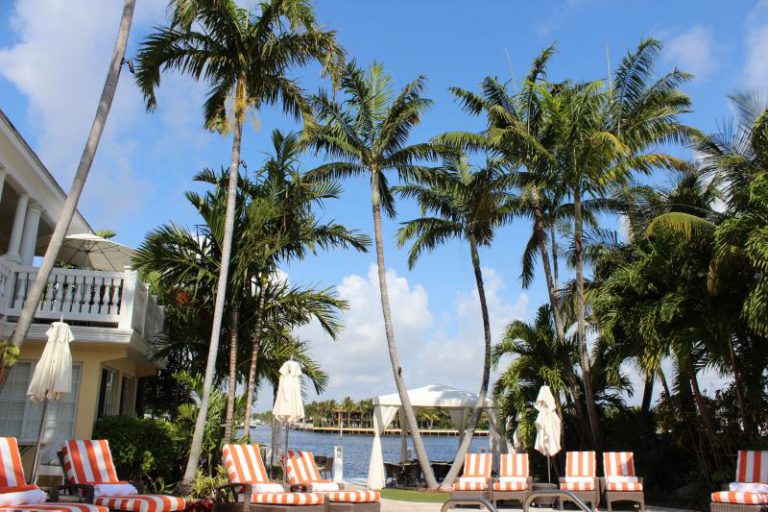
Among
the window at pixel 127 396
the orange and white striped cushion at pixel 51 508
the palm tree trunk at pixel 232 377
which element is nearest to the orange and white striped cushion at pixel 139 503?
the orange and white striped cushion at pixel 51 508

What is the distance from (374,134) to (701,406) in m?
9.47

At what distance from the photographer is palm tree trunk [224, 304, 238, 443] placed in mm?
12055

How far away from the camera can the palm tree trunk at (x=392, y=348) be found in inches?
615

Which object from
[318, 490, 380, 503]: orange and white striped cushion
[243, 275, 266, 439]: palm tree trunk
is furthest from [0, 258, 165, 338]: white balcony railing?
[318, 490, 380, 503]: orange and white striped cushion

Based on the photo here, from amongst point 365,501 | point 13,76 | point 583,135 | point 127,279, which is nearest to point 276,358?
point 127,279

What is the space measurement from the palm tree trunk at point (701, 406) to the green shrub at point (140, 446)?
959cm

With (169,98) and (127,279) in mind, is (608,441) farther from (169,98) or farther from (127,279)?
(169,98)

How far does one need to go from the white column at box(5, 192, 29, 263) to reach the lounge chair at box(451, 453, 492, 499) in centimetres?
891

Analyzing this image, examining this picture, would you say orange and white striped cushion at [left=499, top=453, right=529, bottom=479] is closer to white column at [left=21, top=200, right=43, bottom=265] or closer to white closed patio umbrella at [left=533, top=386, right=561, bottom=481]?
white closed patio umbrella at [left=533, top=386, right=561, bottom=481]

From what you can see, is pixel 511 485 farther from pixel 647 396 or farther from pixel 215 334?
pixel 647 396

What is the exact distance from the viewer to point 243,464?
380 inches

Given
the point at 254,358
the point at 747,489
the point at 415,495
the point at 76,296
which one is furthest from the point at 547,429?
the point at 76,296

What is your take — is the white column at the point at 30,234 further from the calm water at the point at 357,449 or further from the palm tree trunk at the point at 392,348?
the calm water at the point at 357,449

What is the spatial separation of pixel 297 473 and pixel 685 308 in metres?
7.78
